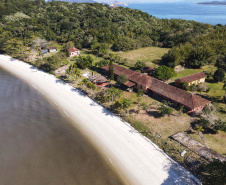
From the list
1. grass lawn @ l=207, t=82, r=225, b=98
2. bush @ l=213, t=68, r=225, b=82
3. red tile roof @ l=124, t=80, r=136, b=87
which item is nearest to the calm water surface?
red tile roof @ l=124, t=80, r=136, b=87

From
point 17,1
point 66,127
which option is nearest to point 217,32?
point 66,127

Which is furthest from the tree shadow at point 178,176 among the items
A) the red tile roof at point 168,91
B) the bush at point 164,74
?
the bush at point 164,74

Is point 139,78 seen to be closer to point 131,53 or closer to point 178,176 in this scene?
point 178,176

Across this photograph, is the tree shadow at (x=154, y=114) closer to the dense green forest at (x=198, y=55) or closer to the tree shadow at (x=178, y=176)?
the tree shadow at (x=178, y=176)

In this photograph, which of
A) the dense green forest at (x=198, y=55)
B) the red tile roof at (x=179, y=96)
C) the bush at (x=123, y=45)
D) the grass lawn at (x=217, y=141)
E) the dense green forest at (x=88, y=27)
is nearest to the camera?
the grass lawn at (x=217, y=141)

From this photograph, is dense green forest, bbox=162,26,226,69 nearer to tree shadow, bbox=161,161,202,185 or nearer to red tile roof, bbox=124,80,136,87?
red tile roof, bbox=124,80,136,87

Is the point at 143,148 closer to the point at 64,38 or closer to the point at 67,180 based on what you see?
the point at 67,180

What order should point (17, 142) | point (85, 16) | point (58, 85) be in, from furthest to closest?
point (85, 16) → point (58, 85) → point (17, 142)
